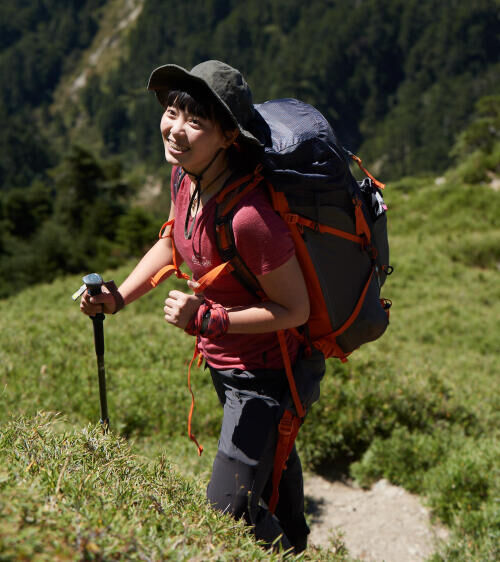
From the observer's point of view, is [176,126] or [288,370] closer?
[176,126]

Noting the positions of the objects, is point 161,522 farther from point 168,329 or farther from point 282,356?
point 168,329

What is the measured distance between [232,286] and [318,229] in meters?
0.50

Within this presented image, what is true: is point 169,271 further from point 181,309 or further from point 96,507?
point 96,507

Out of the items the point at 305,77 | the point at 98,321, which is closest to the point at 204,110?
the point at 98,321

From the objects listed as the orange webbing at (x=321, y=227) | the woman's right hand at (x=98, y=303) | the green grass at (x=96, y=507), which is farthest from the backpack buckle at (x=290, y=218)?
the green grass at (x=96, y=507)

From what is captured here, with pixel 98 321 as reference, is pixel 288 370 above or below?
below

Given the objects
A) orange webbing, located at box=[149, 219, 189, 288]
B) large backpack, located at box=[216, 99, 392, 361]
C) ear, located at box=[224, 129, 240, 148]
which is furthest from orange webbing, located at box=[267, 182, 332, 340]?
orange webbing, located at box=[149, 219, 189, 288]

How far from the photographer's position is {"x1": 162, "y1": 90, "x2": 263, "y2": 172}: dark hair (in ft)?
8.84

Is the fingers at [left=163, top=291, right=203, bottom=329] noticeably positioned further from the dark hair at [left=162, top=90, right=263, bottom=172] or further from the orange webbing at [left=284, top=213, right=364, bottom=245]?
the dark hair at [left=162, top=90, right=263, bottom=172]

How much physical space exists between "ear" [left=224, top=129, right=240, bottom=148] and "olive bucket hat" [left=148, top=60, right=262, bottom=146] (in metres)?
0.05

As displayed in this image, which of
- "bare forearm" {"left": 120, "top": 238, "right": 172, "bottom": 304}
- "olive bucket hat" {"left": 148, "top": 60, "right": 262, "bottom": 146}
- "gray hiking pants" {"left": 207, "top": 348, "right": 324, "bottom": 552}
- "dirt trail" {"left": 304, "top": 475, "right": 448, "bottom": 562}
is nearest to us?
"olive bucket hat" {"left": 148, "top": 60, "right": 262, "bottom": 146}

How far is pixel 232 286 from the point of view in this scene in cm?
291

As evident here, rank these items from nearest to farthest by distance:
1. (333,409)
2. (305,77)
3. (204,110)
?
(204,110)
(333,409)
(305,77)

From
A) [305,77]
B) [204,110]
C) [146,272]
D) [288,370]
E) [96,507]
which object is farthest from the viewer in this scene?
[305,77]
